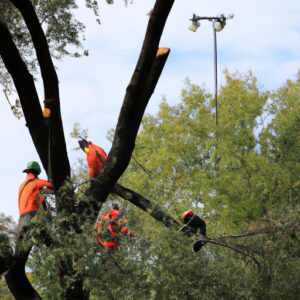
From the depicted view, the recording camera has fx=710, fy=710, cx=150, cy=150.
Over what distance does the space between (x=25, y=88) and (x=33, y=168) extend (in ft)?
4.34

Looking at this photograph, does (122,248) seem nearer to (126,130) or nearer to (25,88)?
(126,130)

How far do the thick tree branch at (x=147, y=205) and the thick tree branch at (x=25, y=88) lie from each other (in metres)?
1.86

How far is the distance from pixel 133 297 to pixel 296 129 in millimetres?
17806

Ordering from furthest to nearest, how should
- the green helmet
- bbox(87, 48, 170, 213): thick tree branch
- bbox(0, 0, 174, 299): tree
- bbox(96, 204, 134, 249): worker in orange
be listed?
the green helmet
bbox(87, 48, 170, 213): thick tree branch
bbox(0, 0, 174, 299): tree
bbox(96, 204, 134, 249): worker in orange

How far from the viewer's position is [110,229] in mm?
8031

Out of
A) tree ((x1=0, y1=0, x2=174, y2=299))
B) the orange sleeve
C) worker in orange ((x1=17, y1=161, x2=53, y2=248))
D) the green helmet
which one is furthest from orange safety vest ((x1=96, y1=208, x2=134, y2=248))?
the green helmet

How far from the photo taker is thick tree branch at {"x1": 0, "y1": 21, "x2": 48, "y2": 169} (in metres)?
9.05

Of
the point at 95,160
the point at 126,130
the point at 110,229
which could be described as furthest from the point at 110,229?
the point at 95,160

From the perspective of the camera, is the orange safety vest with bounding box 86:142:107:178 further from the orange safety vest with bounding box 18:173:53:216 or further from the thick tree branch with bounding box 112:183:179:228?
the orange safety vest with bounding box 18:173:53:216

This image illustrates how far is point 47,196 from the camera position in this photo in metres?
9.02

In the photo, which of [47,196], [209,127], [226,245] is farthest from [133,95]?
[209,127]

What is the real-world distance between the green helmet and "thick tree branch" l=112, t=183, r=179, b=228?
1.49 meters

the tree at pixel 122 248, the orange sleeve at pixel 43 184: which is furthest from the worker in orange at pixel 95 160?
the orange sleeve at pixel 43 184

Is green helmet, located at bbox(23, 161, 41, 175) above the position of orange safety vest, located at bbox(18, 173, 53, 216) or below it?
above
